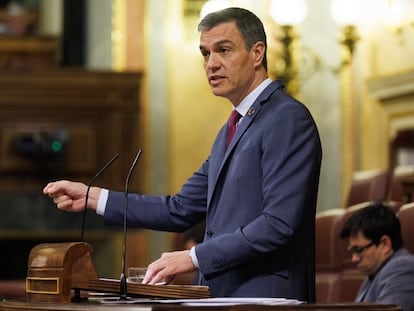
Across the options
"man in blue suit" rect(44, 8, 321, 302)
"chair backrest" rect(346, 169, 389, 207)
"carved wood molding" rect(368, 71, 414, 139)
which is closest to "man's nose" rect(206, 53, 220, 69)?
"man in blue suit" rect(44, 8, 321, 302)

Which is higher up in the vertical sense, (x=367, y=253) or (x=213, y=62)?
(x=213, y=62)

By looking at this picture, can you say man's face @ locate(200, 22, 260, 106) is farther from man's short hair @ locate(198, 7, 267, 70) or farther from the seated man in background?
the seated man in background

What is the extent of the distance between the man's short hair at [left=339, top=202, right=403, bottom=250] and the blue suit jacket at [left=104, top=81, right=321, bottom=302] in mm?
1823

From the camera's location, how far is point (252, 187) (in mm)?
2713

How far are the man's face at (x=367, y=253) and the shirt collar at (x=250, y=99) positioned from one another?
185 cm

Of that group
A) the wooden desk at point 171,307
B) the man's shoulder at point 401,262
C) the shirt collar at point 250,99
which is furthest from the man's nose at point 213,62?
the man's shoulder at point 401,262

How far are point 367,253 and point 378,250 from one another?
5 centimetres

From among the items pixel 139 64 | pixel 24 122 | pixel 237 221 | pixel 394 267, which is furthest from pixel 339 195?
pixel 237 221

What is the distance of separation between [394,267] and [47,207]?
435 cm

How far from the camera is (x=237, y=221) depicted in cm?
272

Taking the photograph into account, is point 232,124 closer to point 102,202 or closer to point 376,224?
point 102,202

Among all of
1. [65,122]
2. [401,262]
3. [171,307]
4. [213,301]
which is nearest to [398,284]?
[401,262]

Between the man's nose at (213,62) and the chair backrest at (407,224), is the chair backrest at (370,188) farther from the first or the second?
the man's nose at (213,62)

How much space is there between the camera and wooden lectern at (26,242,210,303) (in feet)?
7.86
